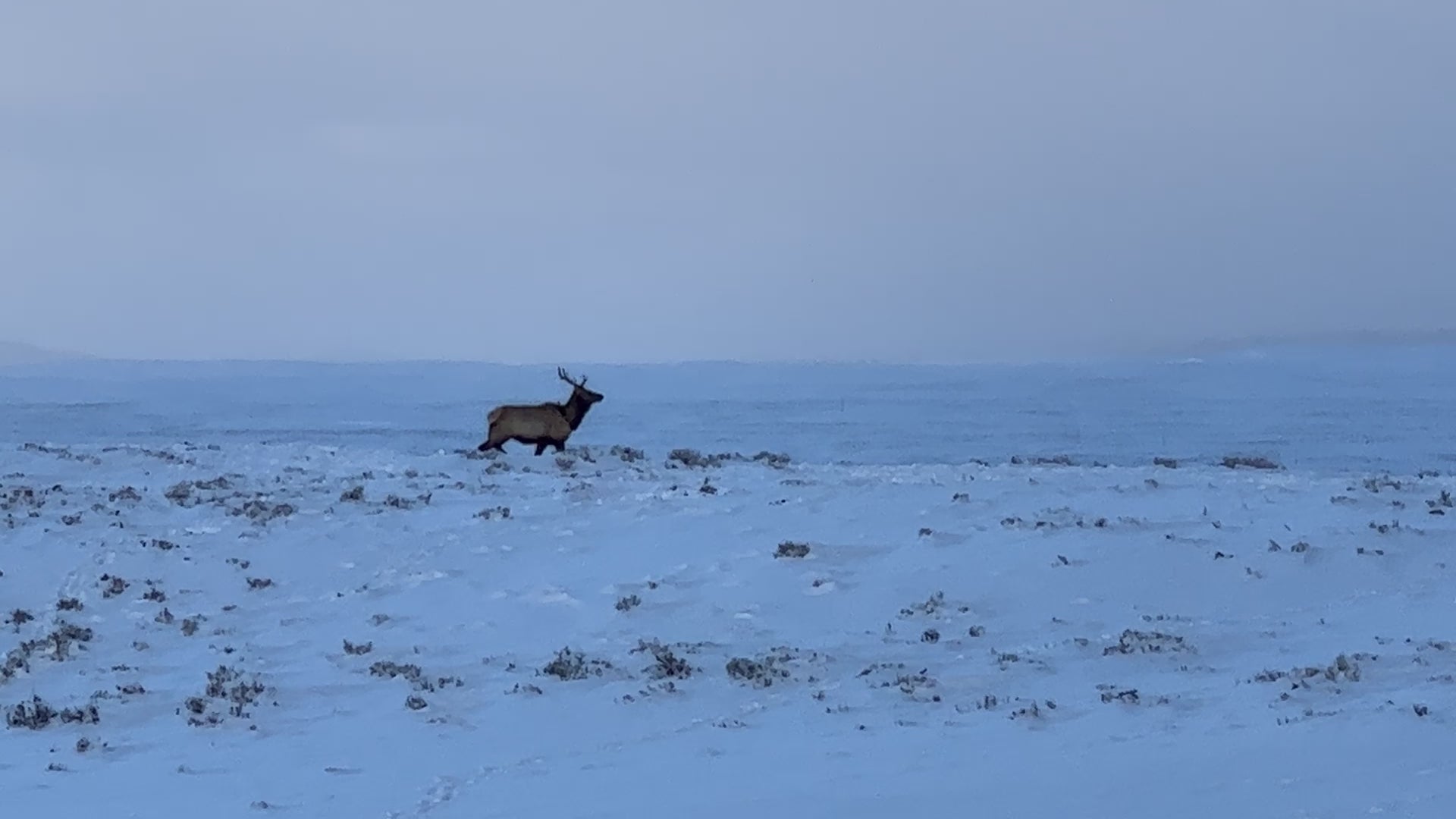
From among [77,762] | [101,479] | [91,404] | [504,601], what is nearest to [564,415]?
[101,479]

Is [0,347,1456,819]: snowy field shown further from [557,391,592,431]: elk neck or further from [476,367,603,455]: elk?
[557,391,592,431]: elk neck

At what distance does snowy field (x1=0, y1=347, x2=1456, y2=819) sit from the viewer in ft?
23.2

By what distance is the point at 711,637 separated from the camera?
1059cm

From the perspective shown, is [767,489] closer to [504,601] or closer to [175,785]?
[504,601]

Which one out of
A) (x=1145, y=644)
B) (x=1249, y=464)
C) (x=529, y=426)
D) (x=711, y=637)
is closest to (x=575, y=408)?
(x=529, y=426)

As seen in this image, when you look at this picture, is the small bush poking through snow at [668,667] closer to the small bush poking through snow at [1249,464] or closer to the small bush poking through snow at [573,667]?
the small bush poking through snow at [573,667]

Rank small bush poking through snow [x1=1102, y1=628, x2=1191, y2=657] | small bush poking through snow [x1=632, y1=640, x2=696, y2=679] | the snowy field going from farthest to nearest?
1. small bush poking through snow [x1=1102, y1=628, x2=1191, y2=657]
2. small bush poking through snow [x1=632, y1=640, x2=696, y2=679]
3. the snowy field

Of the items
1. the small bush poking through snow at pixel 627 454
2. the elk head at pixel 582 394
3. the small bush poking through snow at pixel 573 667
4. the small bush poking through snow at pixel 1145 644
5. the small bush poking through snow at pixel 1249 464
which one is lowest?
the small bush poking through snow at pixel 573 667

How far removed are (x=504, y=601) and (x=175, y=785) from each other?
4593 millimetres

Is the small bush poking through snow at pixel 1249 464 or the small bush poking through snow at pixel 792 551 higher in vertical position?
the small bush poking through snow at pixel 1249 464

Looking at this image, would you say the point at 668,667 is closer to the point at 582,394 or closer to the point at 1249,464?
the point at 582,394

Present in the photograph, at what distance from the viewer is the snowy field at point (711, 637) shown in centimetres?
707

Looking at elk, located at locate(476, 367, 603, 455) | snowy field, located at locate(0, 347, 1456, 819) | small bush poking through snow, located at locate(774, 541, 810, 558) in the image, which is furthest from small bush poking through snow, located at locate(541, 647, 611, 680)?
elk, located at locate(476, 367, 603, 455)

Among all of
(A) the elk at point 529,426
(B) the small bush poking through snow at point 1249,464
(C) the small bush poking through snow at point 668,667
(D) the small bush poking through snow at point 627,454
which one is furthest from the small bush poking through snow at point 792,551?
(B) the small bush poking through snow at point 1249,464
